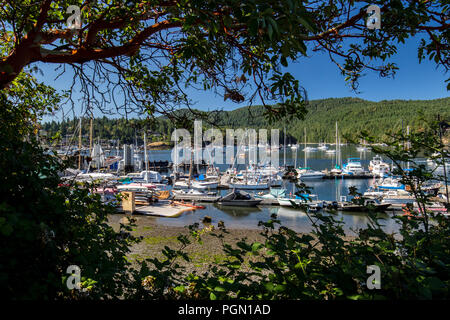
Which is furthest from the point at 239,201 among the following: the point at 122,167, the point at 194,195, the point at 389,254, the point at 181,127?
the point at 122,167

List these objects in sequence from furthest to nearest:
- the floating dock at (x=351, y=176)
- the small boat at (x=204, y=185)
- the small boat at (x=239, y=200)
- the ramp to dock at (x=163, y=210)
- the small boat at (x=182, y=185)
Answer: the floating dock at (x=351, y=176) < the small boat at (x=182, y=185) < the small boat at (x=204, y=185) < the small boat at (x=239, y=200) < the ramp to dock at (x=163, y=210)

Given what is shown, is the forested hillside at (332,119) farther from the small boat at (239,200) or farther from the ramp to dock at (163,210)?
the ramp to dock at (163,210)

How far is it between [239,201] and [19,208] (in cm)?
2317

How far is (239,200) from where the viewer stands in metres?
24.2

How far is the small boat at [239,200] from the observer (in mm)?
24017

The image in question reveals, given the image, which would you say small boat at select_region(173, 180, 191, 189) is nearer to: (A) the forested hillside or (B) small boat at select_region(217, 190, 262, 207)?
(B) small boat at select_region(217, 190, 262, 207)

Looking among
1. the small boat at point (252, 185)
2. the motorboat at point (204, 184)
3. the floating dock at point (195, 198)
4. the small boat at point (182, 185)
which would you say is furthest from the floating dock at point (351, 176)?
the floating dock at point (195, 198)

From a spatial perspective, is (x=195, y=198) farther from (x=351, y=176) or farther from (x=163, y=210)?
(x=351, y=176)

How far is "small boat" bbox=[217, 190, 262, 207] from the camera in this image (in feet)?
78.8

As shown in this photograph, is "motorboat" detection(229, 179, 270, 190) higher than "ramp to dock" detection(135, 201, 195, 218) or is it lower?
higher

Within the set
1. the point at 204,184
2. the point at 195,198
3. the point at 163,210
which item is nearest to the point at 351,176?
the point at 204,184

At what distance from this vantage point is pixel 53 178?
1964mm

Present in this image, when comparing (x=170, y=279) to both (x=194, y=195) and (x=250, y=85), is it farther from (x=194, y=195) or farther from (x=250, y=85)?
(x=194, y=195)

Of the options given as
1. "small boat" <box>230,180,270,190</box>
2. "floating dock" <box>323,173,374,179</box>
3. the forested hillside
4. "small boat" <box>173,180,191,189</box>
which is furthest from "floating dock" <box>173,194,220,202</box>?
"floating dock" <box>323,173,374,179</box>
